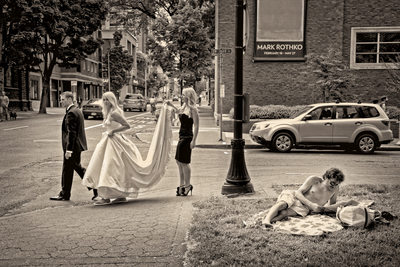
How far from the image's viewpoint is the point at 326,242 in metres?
A: 4.83

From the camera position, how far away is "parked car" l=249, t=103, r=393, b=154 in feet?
49.3

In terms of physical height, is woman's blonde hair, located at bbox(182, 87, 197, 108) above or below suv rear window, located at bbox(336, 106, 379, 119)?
above

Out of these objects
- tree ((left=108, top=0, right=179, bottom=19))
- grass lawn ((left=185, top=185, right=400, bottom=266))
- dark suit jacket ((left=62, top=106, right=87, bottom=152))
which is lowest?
grass lawn ((left=185, top=185, right=400, bottom=266))

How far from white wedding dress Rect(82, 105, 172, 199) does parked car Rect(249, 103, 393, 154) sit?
8.09m

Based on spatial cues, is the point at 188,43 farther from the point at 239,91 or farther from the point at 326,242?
the point at 326,242

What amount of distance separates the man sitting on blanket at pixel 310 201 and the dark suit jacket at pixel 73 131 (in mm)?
3634

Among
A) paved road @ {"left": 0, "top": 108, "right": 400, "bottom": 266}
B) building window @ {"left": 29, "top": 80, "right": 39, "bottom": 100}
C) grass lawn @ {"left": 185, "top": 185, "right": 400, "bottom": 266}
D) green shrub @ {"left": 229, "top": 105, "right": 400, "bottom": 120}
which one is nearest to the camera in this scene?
grass lawn @ {"left": 185, "top": 185, "right": 400, "bottom": 266}

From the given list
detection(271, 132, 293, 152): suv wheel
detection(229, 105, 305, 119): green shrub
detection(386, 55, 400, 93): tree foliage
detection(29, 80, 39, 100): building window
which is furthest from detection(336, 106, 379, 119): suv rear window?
detection(29, 80, 39, 100): building window

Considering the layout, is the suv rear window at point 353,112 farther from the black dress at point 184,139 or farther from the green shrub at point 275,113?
the black dress at point 184,139

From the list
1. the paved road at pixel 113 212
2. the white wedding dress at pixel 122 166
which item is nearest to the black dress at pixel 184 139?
the white wedding dress at pixel 122 166

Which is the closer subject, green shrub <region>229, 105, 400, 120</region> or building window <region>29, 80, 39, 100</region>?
green shrub <region>229, 105, 400, 120</region>

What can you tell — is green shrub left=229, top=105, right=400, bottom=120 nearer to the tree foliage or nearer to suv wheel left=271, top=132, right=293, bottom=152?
the tree foliage

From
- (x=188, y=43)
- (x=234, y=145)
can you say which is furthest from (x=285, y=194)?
(x=188, y=43)

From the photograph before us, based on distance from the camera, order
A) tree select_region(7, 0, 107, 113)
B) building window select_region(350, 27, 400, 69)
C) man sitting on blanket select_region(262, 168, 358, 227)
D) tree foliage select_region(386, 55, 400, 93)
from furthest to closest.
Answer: tree select_region(7, 0, 107, 113) → building window select_region(350, 27, 400, 69) → tree foliage select_region(386, 55, 400, 93) → man sitting on blanket select_region(262, 168, 358, 227)
